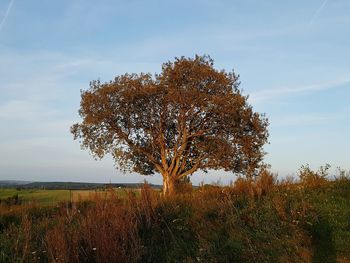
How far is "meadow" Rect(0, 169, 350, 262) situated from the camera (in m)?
8.98

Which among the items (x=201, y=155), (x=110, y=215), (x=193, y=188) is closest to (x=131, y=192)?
(x=110, y=215)

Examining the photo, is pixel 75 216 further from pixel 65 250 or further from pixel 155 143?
pixel 155 143

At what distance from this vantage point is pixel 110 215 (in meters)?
9.96

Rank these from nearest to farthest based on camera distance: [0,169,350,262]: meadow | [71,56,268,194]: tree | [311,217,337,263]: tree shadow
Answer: [0,169,350,262]: meadow
[311,217,337,263]: tree shadow
[71,56,268,194]: tree

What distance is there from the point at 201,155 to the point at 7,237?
24.0 m

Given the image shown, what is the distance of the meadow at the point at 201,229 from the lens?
8.98 metres

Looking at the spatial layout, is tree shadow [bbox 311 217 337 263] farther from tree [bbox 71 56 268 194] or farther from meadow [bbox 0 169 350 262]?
tree [bbox 71 56 268 194]

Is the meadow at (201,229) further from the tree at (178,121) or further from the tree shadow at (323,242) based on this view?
the tree at (178,121)

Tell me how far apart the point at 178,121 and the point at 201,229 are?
23.8 m

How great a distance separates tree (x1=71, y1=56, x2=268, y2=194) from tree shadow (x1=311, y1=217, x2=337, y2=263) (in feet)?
74.3

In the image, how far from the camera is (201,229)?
1081cm

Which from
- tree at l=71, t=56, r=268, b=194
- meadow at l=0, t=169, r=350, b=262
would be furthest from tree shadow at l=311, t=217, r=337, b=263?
tree at l=71, t=56, r=268, b=194

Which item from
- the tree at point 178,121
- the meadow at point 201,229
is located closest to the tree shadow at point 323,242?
the meadow at point 201,229

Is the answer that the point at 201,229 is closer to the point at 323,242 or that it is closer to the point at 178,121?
the point at 323,242
